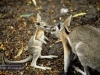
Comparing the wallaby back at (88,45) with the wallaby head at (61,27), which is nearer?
the wallaby back at (88,45)

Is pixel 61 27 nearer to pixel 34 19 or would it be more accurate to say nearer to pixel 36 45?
pixel 36 45

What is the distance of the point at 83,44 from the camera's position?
432 cm

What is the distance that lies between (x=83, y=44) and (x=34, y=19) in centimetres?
250

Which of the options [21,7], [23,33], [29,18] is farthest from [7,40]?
[21,7]

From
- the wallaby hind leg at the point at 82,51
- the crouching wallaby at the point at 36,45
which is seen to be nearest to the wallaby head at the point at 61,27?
the wallaby hind leg at the point at 82,51

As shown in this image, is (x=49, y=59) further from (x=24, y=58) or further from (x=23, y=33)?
(x=23, y=33)

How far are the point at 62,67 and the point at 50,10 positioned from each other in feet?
7.18

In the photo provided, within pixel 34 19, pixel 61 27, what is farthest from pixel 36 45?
pixel 34 19

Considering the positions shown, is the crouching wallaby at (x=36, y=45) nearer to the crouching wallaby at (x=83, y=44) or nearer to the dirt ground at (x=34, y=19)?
the dirt ground at (x=34, y=19)

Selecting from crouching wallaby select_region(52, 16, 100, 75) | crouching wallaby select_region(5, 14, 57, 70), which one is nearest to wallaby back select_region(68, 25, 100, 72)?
crouching wallaby select_region(52, 16, 100, 75)

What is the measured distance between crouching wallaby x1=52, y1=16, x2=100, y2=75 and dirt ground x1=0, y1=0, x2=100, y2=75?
540 millimetres

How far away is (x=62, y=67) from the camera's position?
510 centimetres

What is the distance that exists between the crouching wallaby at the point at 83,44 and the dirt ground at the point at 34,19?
0.54 m

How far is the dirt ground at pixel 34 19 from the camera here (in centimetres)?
521
